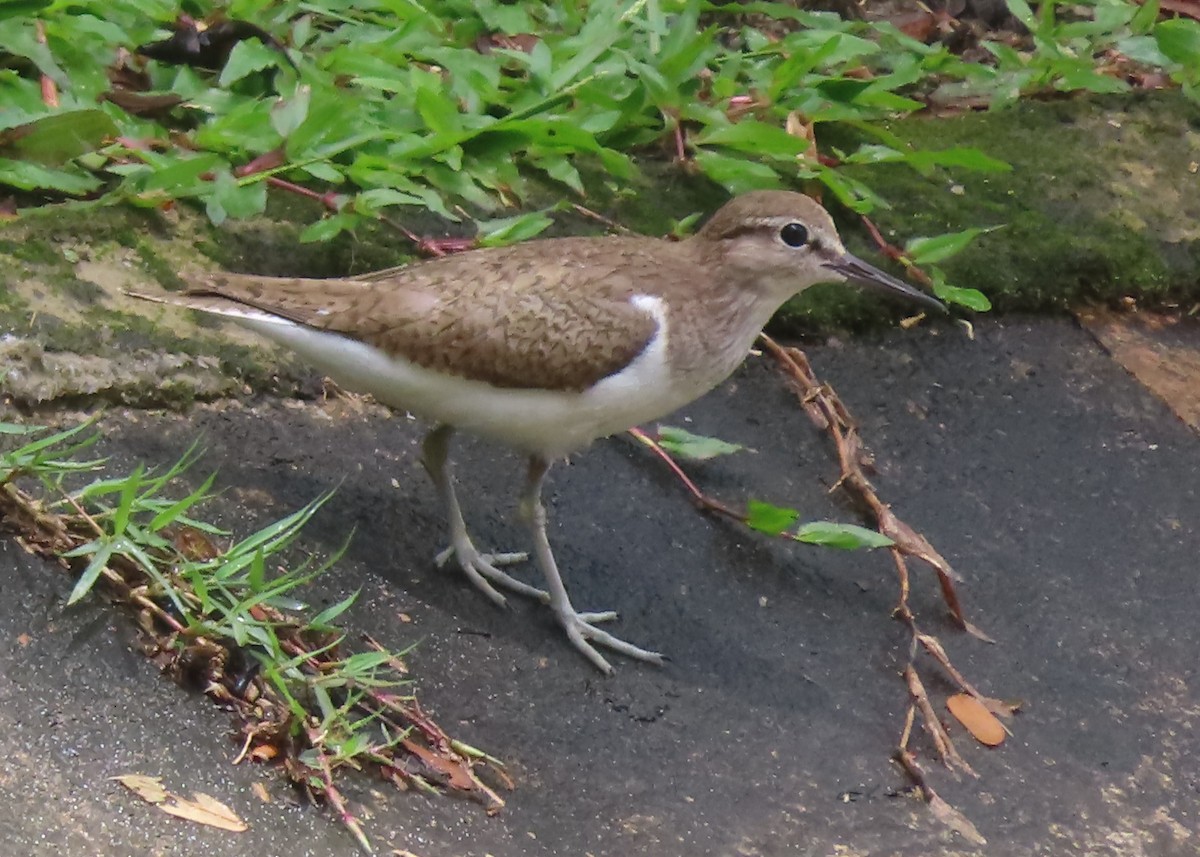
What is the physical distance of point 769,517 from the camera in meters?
3.73

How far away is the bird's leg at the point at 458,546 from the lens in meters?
3.60

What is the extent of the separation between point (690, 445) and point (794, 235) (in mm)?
717

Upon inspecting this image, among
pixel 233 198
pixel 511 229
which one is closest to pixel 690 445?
pixel 511 229

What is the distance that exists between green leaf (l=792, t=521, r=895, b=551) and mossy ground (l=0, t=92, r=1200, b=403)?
1087mm

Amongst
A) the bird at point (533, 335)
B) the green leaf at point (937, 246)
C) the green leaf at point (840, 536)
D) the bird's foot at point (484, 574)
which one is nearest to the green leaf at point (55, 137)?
the bird at point (533, 335)

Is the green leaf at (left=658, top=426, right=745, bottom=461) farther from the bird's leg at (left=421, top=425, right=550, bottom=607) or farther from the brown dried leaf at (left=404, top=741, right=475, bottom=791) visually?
the brown dried leaf at (left=404, top=741, right=475, bottom=791)

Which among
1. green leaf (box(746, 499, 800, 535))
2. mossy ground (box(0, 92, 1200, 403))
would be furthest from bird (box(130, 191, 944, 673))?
green leaf (box(746, 499, 800, 535))

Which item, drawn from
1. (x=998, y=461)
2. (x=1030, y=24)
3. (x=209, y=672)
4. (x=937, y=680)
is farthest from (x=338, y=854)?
(x=1030, y=24)

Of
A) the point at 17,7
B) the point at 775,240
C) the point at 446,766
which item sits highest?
the point at 17,7

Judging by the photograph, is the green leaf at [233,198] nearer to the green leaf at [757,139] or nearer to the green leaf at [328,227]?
the green leaf at [328,227]

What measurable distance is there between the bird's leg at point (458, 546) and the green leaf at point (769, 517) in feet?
2.09

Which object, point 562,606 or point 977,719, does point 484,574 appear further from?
point 977,719

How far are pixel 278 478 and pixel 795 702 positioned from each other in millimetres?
1498

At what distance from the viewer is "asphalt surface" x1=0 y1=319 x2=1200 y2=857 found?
262cm
